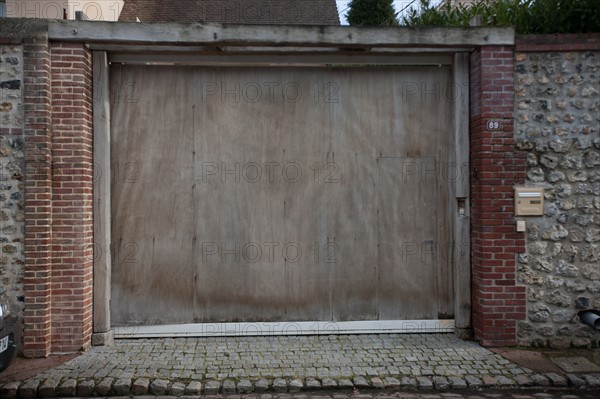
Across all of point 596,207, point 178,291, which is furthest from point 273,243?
point 596,207

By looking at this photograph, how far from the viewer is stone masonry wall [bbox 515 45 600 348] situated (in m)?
5.41

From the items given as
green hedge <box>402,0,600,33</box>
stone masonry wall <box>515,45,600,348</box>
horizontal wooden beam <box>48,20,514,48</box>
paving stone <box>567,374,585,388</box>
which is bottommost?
paving stone <box>567,374,585,388</box>

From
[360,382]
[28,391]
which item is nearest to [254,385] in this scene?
[360,382]

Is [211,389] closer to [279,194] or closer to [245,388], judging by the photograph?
[245,388]

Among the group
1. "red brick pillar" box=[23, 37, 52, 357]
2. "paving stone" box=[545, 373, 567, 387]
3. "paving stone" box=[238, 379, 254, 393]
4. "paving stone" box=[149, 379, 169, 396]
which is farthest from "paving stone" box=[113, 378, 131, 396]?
"paving stone" box=[545, 373, 567, 387]

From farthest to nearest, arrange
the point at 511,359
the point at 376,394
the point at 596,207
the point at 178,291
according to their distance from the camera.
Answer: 1. the point at 178,291
2. the point at 596,207
3. the point at 511,359
4. the point at 376,394

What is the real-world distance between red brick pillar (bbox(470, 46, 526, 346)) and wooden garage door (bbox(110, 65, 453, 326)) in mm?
571

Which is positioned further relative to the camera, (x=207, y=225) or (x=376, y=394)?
(x=207, y=225)

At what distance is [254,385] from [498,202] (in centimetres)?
332

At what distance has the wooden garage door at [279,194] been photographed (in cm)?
575

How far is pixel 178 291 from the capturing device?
577 cm

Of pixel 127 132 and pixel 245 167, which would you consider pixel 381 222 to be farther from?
pixel 127 132

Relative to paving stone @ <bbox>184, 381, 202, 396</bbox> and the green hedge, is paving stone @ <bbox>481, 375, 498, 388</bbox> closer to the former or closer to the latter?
paving stone @ <bbox>184, 381, 202, 396</bbox>

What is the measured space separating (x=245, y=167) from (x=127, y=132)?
57.9 inches
